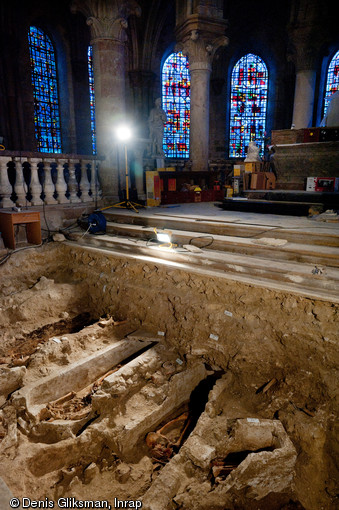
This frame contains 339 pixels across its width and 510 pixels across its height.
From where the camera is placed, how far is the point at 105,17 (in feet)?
24.0

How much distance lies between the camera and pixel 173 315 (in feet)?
13.1

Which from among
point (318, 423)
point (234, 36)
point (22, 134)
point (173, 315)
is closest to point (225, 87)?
point (234, 36)

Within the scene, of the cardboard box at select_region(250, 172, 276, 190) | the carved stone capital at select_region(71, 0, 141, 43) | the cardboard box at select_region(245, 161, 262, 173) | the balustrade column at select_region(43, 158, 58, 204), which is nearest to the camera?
the balustrade column at select_region(43, 158, 58, 204)

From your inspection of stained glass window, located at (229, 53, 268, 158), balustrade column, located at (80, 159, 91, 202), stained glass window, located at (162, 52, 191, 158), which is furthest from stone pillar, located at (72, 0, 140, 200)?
stained glass window, located at (229, 53, 268, 158)

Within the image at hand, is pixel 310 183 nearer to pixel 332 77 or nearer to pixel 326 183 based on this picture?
pixel 326 183

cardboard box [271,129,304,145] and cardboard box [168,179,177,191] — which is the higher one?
cardboard box [271,129,304,145]

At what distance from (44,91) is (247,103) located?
33.0 ft

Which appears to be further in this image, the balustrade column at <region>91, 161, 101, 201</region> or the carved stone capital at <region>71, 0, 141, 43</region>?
the balustrade column at <region>91, 161, 101, 201</region>

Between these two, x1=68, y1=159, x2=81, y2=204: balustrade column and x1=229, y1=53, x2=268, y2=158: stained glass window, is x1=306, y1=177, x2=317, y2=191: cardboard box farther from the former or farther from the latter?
x1=229, y1=53, x2=268, y2=158: stained glass window

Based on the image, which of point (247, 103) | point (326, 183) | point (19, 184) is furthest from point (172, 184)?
point (247, 103)

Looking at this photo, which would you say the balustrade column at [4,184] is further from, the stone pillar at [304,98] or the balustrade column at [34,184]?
the stone pillar at [304,98]

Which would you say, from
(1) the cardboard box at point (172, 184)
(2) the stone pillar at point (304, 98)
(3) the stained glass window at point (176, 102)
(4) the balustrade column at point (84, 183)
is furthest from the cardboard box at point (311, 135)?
(3) the stained glass window at point (176, 102)

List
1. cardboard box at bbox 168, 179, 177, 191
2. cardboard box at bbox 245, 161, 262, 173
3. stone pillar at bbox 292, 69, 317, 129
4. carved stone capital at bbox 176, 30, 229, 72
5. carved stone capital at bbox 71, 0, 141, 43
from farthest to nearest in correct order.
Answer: stone pillar at bbox 292, 69, 317, 129 → carved stone capital at bbox 176, 30, 229, 72 → cardboard box at bbox 168, 179, 177, 191 → cardboard box at bbox 245, 161, 262, 173 → carved stone capital at bbox 71, 0, 141, 43

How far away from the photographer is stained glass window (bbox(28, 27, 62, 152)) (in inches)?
525
